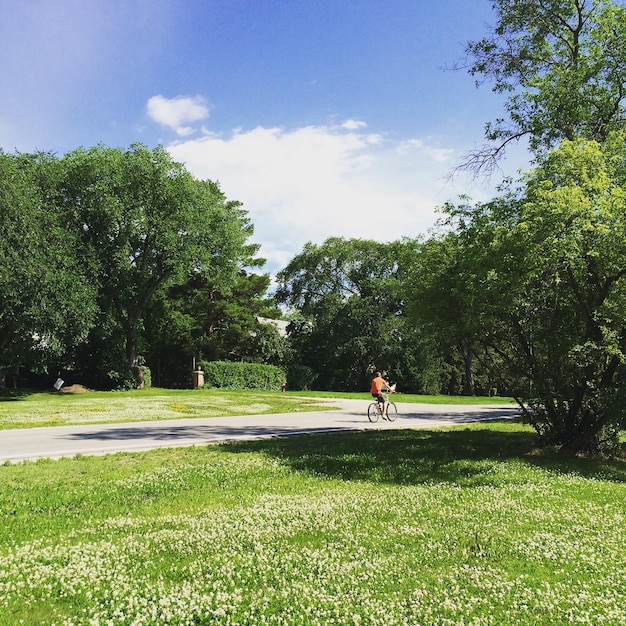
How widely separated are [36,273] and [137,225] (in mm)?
8725

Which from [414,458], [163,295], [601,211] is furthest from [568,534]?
[163,295]

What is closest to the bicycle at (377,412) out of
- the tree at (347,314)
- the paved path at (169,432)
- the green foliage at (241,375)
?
the paved path at (169,432)

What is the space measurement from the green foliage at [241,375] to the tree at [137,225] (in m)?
5.91

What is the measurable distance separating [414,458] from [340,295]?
45534mm

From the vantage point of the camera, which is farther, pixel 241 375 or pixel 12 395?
pixel 241 375

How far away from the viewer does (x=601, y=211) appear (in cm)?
998

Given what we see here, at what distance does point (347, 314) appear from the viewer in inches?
2083

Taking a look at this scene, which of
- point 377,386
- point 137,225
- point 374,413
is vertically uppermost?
point 137,225

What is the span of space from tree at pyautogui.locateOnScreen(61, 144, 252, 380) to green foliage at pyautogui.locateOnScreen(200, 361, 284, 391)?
5.91 meters

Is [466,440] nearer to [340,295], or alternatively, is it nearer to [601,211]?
[601,211]

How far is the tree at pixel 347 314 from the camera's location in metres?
51.7

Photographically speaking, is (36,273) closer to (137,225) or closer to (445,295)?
(137,225)

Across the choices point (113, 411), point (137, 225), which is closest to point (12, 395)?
point (137, 225)

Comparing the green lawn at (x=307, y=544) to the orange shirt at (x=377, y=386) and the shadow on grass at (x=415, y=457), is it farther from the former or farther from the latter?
the orange shirt at (x=377, y=386)
